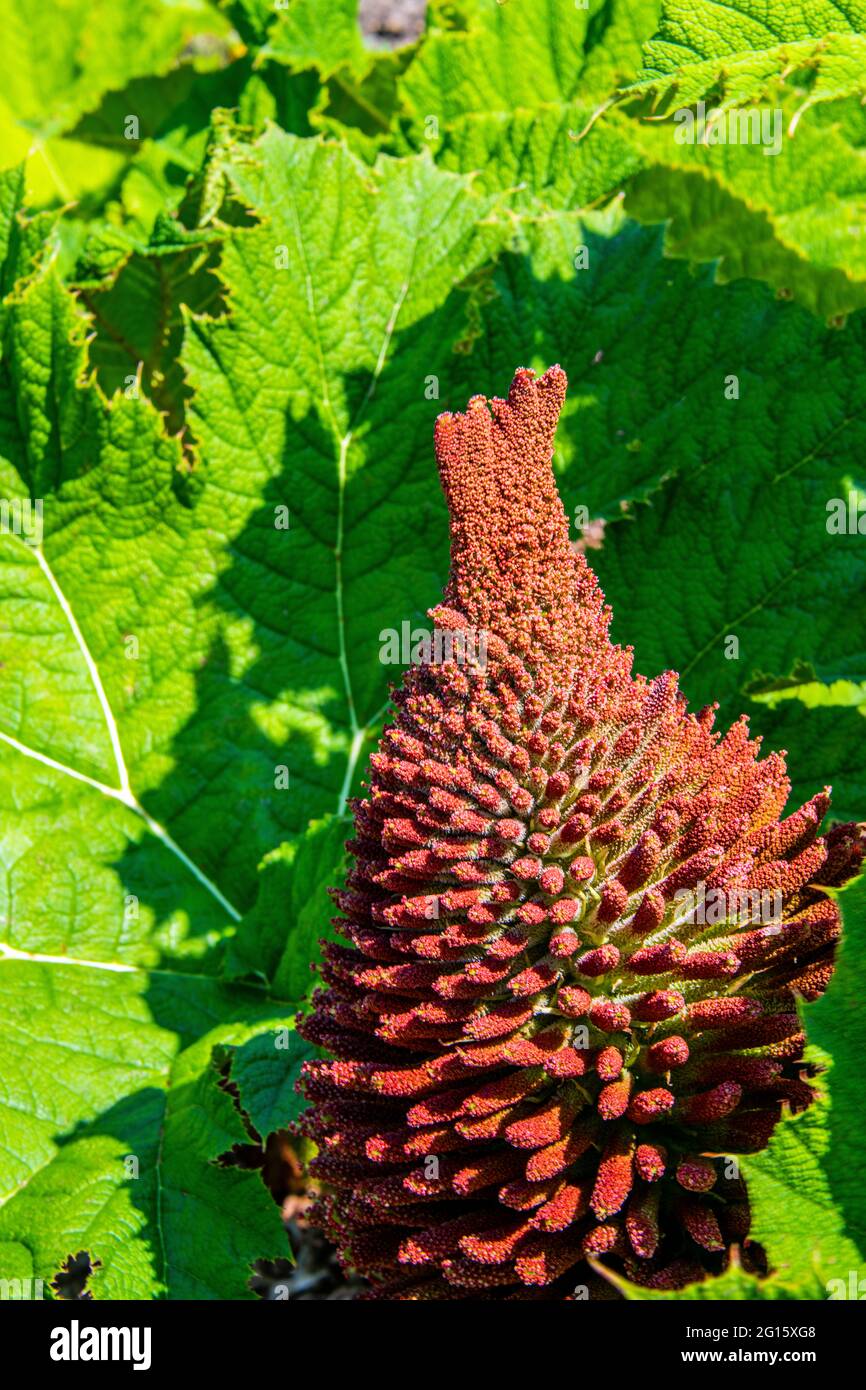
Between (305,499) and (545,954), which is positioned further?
(305,499)

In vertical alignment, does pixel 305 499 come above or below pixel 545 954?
above

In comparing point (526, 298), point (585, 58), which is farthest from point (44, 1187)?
point (585, 58)

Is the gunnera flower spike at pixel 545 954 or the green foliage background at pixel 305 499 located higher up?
the green foliage background at pixel 305 499

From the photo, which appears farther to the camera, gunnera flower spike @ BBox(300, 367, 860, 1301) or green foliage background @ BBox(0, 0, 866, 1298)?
green foliage background @ BBox(0, 0, 866, 1298)

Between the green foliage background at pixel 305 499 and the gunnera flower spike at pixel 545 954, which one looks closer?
the gunnera flower spike at pixel 545 954

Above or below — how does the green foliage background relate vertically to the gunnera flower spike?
above

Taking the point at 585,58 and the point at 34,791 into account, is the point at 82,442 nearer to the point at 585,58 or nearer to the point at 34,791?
the point at 34,791
